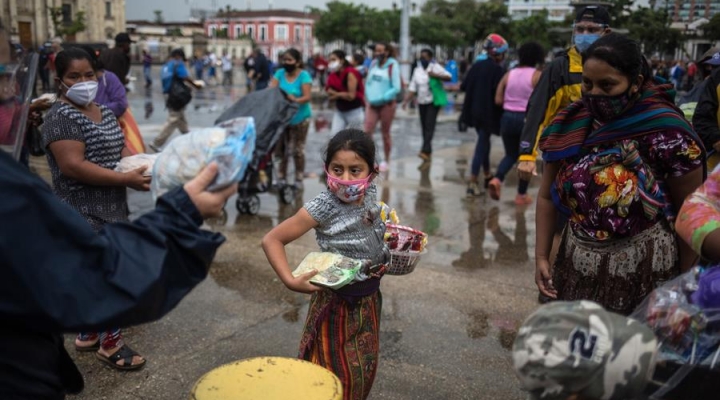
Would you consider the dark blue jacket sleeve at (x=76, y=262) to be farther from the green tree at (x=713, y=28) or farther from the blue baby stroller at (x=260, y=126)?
the green tree at (x=713, y=28)

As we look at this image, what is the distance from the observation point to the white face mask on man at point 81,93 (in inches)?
137

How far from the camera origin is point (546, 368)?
1.59 meters

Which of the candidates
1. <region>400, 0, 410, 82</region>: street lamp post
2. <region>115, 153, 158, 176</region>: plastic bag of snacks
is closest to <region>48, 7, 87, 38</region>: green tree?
<region>400, 0, 410, 82</region>: street lamp post

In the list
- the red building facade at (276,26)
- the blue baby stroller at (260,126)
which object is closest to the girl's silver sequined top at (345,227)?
the blue baby stroller at (260,126)

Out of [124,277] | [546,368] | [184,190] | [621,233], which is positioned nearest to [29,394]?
[124,277]

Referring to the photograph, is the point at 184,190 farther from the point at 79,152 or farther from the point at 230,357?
the point at 230,357

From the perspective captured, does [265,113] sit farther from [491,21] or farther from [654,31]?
[491,21]

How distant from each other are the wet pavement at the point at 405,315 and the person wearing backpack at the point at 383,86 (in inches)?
84.1

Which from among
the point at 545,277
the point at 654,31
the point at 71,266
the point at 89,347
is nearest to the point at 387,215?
the point at 545,277

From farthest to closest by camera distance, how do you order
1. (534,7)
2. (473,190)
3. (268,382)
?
(534,7), (473,190), (268,382)

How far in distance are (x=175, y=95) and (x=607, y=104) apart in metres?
8.79

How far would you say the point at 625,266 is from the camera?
2.66 m

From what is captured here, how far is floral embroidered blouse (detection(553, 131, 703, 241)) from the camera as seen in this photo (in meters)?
2.56

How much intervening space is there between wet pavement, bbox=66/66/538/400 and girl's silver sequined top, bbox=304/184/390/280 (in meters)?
1.08
